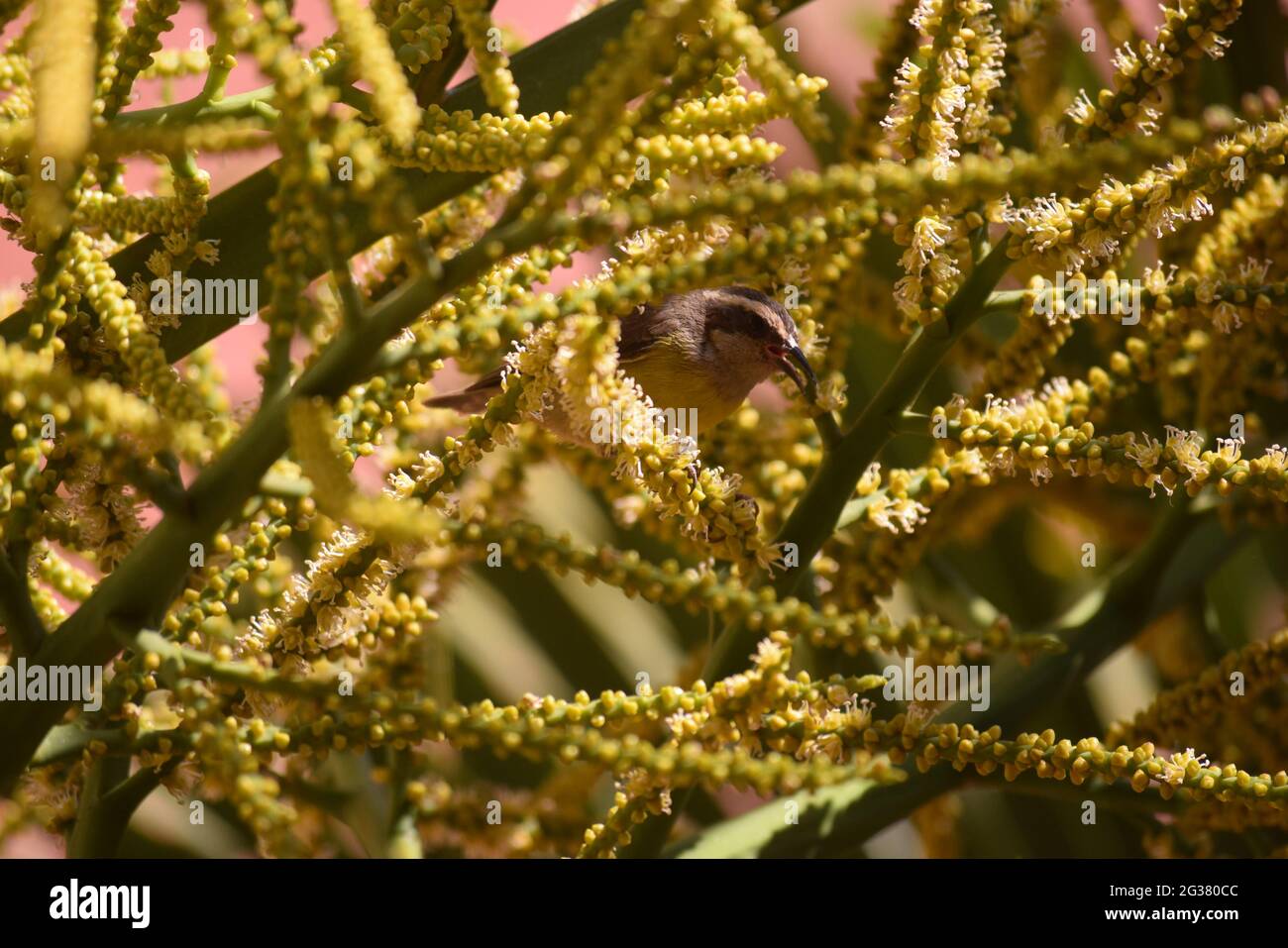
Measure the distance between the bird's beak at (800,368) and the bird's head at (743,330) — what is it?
6cm

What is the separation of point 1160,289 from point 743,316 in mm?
834

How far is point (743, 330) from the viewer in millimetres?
1647

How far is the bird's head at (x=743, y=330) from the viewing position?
158cm

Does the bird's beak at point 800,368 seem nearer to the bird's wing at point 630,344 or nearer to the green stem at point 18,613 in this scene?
the bird's wing at point 630,344

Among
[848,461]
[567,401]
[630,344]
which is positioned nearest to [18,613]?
[567,401]

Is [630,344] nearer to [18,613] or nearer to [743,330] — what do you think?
[743,330]

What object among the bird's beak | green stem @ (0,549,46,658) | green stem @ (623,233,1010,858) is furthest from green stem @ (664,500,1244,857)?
green stem @ (0,549,46,658)

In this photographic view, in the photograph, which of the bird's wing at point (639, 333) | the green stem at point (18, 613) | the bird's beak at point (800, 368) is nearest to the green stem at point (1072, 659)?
the bird's beak at point (800, 368)

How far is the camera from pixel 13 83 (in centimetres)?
83

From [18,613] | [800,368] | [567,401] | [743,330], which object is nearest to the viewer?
[18,613]

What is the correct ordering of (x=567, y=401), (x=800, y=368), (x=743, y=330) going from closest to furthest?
(x=567, y=401) < (x=800, y=368) < (x=743, y=330)

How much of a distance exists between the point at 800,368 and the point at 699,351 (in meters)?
0.40

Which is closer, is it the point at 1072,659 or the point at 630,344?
the point at 1072,659

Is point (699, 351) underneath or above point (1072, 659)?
above
